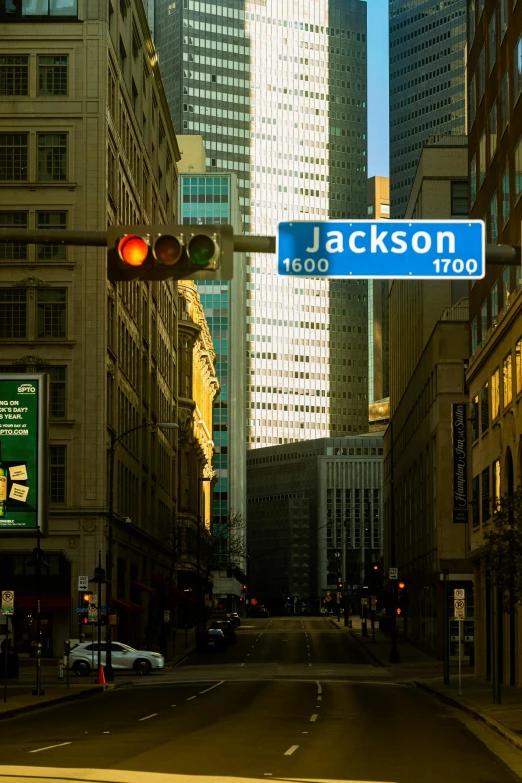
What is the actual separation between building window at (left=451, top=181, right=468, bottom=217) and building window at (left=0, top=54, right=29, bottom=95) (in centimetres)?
4464

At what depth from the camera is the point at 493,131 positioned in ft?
175

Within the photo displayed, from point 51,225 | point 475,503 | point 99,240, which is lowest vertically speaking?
point 475,503

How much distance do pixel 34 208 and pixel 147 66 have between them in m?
27.3

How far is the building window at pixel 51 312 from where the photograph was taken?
2749 inches

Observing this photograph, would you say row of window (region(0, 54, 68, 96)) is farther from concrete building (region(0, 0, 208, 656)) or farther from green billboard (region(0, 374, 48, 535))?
green billboard (region(0, 374, 48, 535))

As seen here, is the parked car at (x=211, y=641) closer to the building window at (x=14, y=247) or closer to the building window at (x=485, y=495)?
the building window at (x=14, y=247)

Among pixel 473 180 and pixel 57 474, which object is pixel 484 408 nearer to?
pixel 473 180

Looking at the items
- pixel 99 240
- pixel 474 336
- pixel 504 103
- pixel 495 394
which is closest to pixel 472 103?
pixel 474 336

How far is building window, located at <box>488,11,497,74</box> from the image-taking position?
53.0m

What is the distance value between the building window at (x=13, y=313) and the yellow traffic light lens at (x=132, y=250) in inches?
2214

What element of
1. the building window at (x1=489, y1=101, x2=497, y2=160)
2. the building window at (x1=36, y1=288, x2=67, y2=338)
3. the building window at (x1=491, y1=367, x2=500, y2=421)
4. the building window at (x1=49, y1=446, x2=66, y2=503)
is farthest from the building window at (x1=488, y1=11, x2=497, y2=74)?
the building window at (x1=49, y1=446, x2=66, y2=503)

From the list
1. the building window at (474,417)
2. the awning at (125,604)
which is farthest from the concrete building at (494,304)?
the awning at (125,604)

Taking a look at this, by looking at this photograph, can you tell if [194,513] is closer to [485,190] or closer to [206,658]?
[206,658]

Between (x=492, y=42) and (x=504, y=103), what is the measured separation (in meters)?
4.87
